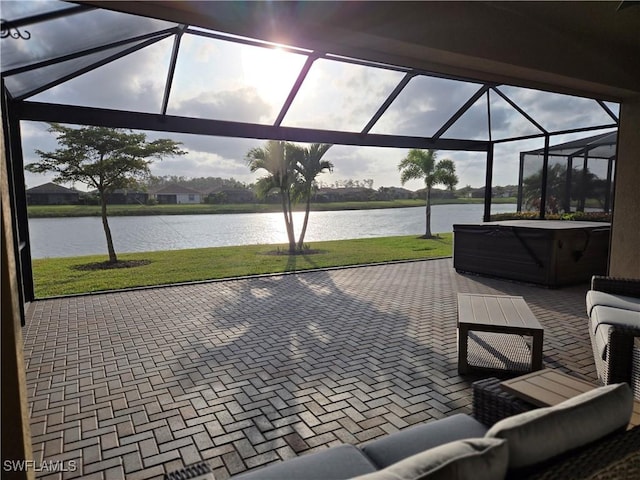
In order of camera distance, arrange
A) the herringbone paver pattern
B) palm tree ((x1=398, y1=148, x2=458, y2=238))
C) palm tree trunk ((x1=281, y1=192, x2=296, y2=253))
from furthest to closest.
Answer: palm tree ((x1=398, y1=148, x2=458, y2=238))
palm tree trunk ((x1=281, y1=192, x2=296, y2=253))
the herringbone paver pattern

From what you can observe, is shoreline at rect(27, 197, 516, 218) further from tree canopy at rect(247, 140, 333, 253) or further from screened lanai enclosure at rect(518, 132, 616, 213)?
screened lanai enclosure at rect(518, 132, 616, 213)

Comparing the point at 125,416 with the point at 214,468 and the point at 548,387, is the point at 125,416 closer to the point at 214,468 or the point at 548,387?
the point at 214,468

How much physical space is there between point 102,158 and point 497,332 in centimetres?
1011

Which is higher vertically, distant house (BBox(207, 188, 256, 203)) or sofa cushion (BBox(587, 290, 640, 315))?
distant house (BBox(207, 188, 256, 203))

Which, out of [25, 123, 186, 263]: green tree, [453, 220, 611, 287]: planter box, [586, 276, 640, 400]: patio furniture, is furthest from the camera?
[25, 123, 186, 263]: green tree

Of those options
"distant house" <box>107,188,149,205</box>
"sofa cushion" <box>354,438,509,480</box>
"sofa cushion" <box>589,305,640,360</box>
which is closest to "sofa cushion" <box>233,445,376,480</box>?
"sofa cushion" <box>354,438,509,480</box>

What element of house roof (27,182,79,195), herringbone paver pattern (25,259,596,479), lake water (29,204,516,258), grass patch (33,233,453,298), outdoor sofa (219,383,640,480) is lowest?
grass patch (33,233,453,298)

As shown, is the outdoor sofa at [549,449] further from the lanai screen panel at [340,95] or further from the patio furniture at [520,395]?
the lanai screen panel at [340,95]

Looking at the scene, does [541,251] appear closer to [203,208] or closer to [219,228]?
[219,228]

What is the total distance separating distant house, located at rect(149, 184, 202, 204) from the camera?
48.8 feet

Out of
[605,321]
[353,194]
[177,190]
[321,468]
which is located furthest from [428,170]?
[321,468]

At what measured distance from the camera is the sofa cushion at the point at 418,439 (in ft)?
5.14

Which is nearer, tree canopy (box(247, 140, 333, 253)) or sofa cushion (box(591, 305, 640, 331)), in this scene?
sofa cushion (box(591, 305, 640, 331))

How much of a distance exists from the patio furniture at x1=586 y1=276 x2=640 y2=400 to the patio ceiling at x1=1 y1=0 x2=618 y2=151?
8.91 feet
